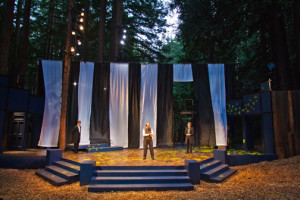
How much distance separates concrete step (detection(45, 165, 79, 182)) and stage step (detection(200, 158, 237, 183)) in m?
3.87

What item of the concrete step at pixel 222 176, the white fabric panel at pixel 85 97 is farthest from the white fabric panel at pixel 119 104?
the concrete step at pixel 222 176

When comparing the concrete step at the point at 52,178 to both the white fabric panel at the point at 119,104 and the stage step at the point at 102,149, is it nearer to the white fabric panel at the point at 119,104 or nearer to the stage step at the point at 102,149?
the stage step at the point at 102,149

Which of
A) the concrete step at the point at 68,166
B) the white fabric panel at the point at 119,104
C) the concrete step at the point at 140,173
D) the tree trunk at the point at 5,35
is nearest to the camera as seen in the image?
the concrete step at the point at 140,173

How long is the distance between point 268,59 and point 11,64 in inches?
686

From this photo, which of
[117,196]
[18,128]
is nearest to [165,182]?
[117,196]

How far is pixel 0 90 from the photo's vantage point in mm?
9203

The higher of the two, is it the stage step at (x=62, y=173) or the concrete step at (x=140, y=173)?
the concrete step at (x=140, y=173)

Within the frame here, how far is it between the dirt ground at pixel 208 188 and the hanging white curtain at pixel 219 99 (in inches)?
144

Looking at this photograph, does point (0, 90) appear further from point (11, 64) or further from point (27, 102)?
point (11, 64)

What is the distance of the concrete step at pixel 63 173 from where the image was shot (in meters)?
6.08

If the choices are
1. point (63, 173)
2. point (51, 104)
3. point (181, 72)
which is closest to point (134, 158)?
point (63, 173)

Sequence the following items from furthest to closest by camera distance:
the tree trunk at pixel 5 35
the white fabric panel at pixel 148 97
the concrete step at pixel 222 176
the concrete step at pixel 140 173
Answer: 1. the white fabric panel at pixel 148 97
2. the tree trunk at pixel 5 35
3. the concrete step at pixel 222 176
4. the concrete step at pixel 140 173

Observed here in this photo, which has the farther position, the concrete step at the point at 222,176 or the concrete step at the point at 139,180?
the concrete step at the point at 222,176

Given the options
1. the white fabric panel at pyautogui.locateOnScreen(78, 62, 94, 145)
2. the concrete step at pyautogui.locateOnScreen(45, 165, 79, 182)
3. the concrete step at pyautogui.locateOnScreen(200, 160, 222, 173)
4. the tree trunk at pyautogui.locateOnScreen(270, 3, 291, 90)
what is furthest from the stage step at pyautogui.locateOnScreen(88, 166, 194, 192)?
the tree trunk at pyautogui.locateOnScreen(270, 3, 291, 90)
